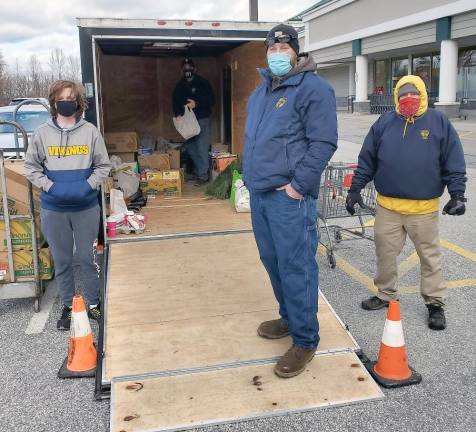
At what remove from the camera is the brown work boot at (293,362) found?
324 centimetres

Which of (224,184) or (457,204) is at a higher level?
(457,204)

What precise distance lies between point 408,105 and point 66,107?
100 inches

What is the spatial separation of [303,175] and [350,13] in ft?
97.9

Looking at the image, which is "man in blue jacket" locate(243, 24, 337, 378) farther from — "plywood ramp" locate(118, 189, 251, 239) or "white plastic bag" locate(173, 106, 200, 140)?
"white plastic bag" locate(173, 106, 200, 140)

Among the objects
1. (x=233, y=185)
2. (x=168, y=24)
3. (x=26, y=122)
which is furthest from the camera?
(x=26, y=122)

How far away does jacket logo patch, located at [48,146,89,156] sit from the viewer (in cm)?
385

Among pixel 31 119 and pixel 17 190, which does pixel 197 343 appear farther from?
pixel 31 119

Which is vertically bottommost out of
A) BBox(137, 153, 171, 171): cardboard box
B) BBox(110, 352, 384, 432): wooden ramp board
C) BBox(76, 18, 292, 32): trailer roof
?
BBox(110, 352, 384, 432): wooden ramp board

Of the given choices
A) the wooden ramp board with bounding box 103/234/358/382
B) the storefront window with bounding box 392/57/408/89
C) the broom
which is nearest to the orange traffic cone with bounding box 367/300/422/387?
the wooden ramp board with bounding box 103/234/358/382

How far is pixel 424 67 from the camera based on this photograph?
29.8 meters

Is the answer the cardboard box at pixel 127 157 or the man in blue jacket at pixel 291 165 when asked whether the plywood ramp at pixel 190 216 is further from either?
the man in blue jacket at pixel 291 165

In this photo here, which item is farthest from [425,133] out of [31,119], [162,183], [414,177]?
[31,119]

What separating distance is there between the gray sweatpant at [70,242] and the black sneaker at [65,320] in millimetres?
53

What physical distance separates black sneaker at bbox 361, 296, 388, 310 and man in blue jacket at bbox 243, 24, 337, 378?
126 centimetres
